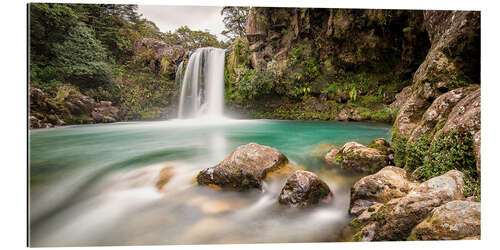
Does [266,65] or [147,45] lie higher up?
[147,45]

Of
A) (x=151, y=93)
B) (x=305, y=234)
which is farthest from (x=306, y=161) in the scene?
(x=151, y=93)

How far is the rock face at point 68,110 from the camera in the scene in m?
2.18

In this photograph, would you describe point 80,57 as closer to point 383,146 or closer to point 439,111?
point 383,146

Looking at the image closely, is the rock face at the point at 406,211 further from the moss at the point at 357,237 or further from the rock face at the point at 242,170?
the rock face at the point at 242,170

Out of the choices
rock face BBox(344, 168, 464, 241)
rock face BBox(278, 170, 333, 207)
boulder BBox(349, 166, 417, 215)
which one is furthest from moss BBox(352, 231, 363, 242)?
rock face BBox(278, 170, 333, 207)

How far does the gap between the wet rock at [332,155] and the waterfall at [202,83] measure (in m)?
5.08

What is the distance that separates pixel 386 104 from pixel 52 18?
5.91m

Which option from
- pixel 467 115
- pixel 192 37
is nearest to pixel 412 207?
pixel 467 115

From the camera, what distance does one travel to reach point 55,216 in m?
1.79

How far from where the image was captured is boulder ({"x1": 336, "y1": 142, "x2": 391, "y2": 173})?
2473 millimetres

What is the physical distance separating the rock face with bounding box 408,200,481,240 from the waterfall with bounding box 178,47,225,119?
21.6ft

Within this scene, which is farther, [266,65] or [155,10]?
[266,65]

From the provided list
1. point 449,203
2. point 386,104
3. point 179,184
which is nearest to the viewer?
point 449,203
